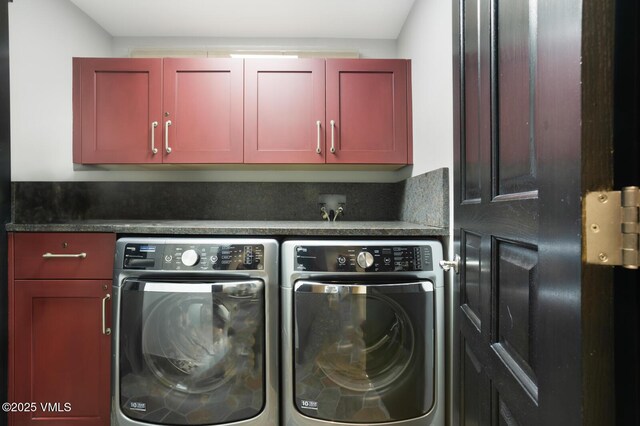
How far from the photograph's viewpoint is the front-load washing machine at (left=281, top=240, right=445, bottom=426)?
1.38 meters

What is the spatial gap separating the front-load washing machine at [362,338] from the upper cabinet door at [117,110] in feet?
4.18

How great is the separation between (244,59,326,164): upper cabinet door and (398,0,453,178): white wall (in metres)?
0.55

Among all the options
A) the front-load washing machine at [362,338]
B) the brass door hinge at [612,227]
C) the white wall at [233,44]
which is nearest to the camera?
the brass door hinge at [612,227]

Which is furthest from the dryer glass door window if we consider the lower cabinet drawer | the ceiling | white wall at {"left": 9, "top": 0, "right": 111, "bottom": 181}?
the ceiling

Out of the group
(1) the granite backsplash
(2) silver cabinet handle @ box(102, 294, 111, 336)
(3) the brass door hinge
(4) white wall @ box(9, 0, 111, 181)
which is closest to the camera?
(3) the brass door hinge

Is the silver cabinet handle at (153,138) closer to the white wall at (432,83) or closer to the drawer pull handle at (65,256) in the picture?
the drawer pull handle at (65,256)

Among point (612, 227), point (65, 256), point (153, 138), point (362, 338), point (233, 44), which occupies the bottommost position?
point (362, 338)

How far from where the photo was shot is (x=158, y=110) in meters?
1.92

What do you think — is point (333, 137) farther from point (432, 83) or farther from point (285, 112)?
point (432, 83)

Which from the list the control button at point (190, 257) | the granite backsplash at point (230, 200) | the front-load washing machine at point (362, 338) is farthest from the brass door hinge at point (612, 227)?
the granite backsplash at point (230, 200)

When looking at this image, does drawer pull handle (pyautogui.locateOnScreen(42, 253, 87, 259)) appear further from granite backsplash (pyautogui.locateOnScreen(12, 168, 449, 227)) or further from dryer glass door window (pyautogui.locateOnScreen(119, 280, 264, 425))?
granite backsplash (pyautogui.locateOnScreen(12, 168, 449, 227))

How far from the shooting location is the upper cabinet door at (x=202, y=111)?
6.31 feet

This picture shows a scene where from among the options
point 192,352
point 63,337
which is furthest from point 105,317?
point 192,352

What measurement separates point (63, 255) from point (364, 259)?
143 cm
